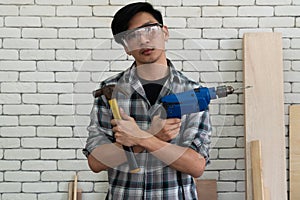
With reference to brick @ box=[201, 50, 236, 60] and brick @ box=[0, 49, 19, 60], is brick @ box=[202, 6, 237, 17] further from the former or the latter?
brick @ box=[0, 49, 19, 60]

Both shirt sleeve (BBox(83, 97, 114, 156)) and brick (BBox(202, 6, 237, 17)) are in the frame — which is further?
brick (BBox(202, 6, 237, 17))

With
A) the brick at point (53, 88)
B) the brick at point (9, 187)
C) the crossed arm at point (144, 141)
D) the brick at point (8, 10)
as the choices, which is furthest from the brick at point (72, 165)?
the crossed arm at point (144, 141)

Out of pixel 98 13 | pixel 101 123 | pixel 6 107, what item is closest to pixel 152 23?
pixel 101 123

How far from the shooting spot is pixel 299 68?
289 cm

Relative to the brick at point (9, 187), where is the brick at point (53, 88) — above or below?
above

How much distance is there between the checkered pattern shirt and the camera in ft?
5.13

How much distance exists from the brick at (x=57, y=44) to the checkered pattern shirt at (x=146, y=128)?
1236 mm

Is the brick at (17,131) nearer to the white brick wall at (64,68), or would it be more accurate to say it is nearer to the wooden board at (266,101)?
the white brick wall at (64,68)

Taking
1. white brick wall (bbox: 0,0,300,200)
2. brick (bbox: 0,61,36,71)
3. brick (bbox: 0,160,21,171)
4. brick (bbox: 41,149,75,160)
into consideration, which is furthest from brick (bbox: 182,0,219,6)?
brick (bbox: 0,160,21,171)

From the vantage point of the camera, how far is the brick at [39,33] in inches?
112

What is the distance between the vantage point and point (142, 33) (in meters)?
1.52

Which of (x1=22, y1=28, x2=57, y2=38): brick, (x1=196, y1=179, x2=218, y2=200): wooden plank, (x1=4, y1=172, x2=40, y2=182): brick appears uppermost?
(x1=22, y1=28, x2=57, y2=38): brick

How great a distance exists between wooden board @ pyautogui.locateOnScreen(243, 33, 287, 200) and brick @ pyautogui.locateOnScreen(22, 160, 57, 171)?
0.99 m

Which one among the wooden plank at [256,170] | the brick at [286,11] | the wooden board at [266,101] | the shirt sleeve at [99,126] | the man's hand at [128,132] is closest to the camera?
the man's hand at [128,132]
